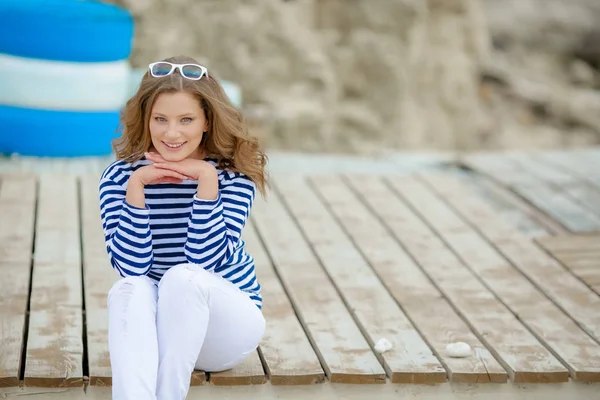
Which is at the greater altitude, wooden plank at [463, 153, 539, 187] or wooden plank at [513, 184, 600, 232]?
wooden plank at [513, 184, 600, 232]

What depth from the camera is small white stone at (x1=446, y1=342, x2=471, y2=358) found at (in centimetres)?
282

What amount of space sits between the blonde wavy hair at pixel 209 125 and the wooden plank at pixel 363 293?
627 mm

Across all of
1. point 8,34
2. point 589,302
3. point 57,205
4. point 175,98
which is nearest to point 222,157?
point 175,98

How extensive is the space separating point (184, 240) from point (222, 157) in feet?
0.75

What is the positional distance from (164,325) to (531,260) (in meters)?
1.74

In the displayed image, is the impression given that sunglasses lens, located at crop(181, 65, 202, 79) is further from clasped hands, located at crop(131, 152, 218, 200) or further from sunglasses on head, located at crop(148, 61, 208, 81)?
clasped hands, located at crop(131, 152, 218, 200)

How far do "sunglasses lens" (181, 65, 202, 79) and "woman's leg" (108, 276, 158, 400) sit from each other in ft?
1.64

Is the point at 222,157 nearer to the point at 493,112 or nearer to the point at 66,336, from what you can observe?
the point at 66,336

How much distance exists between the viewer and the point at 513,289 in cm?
340

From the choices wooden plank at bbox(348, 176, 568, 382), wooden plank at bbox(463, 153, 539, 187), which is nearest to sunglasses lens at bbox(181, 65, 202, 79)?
wooden plank at bbox(348, 176, 568, 382)

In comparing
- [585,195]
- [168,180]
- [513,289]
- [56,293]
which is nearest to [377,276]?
[513,289]

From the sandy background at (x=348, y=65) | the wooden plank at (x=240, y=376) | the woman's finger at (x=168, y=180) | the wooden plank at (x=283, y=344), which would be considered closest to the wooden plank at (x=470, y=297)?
the wooden plank at (x=283, y=344)

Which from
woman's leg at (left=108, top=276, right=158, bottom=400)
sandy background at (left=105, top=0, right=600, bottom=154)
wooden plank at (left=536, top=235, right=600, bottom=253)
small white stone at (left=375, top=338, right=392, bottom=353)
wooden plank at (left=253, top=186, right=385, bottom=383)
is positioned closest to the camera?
woman's leg at (left=108, top=276, right=158, bottom=400)

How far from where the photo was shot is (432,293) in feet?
10.9
